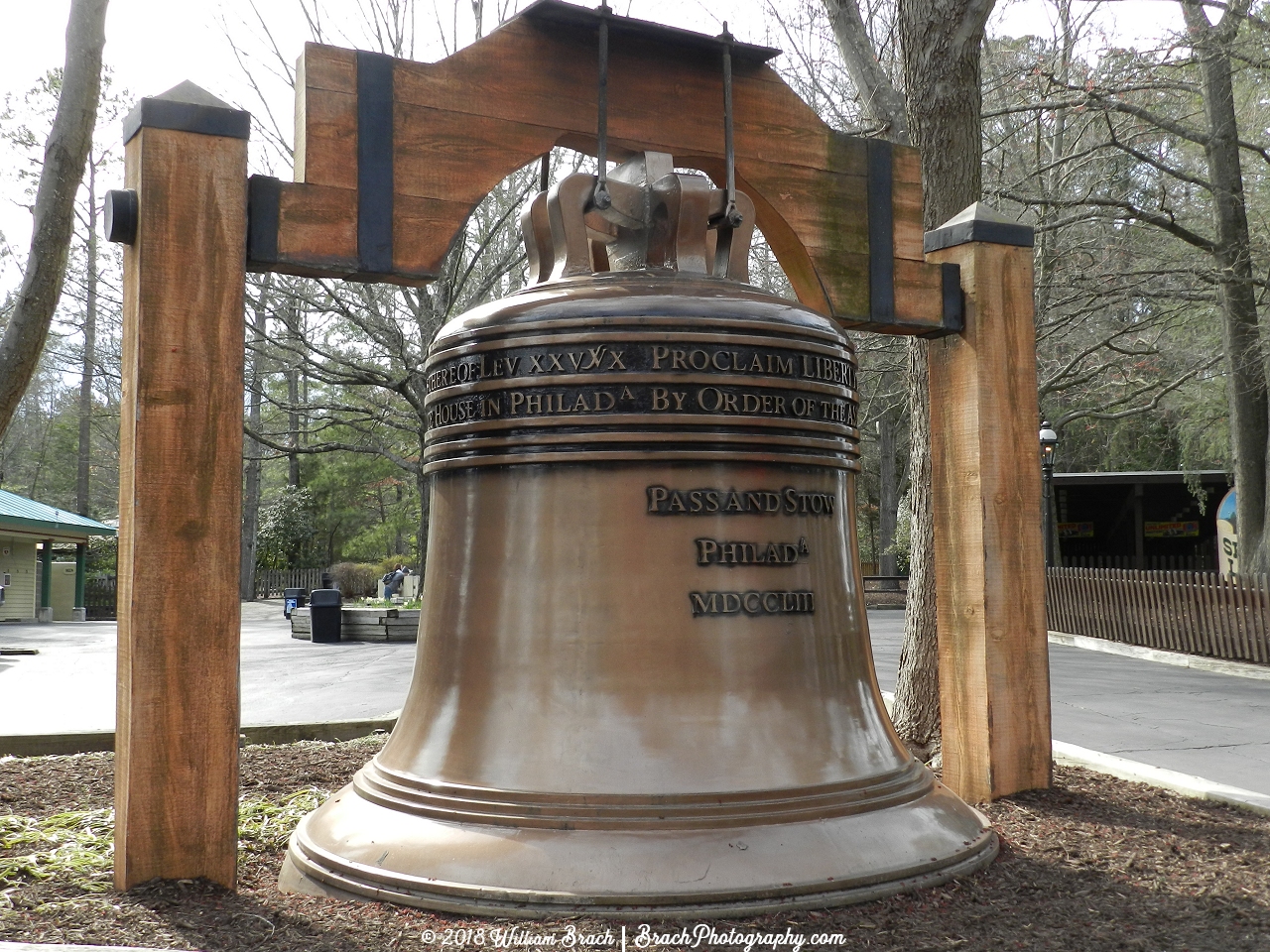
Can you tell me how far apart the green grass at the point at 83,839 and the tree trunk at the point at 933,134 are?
3210 millimetres

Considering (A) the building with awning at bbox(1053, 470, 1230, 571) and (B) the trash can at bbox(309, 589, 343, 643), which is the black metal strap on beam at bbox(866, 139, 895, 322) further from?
(A) the building with awning at bbox(1053, 470, 1230, 571)

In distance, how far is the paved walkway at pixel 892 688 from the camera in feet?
22.3

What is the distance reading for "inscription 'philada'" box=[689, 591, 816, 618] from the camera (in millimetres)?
3156

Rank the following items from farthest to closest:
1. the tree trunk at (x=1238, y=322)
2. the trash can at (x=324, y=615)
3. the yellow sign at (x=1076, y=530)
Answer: the yellow sign at (x=1076, y=530) → the trash can at (x=324, y=615) → the tree trunk at (x=1238, y=322)

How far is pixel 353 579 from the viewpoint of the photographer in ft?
115

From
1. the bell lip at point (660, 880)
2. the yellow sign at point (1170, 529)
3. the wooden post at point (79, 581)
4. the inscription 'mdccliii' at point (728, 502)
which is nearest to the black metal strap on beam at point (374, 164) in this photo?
the inscription 'mdccliii' at point (728, 502)

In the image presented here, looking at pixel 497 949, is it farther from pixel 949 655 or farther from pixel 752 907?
pixel 949 655

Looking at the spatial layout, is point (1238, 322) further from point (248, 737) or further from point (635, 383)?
point (635, 383)

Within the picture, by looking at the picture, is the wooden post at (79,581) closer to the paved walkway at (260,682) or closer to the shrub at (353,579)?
the shrub at (353,579)

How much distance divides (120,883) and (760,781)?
178 cm

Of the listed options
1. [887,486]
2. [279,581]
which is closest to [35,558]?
[279,581]

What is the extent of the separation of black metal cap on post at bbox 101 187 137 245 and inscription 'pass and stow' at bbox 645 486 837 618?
5.45 ft

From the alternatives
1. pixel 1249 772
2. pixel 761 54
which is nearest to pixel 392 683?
pixel 1249 772

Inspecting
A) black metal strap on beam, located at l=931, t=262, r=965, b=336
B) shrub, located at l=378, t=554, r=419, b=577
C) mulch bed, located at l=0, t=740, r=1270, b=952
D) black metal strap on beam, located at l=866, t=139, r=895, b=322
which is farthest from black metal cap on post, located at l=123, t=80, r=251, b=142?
shrub, located at l=378, t=554, r=419, b=577
